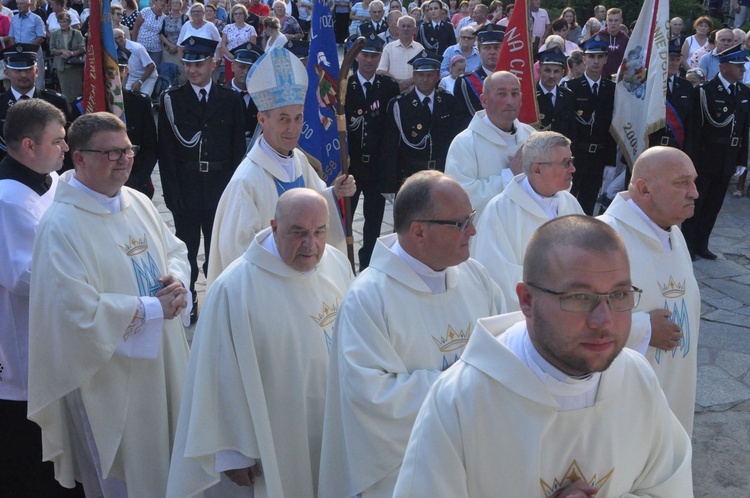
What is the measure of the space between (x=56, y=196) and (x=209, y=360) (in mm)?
1218

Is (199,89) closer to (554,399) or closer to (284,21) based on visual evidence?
(554,399)

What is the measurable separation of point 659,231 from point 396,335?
1.64 metres

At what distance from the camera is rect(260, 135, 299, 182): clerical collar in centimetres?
528

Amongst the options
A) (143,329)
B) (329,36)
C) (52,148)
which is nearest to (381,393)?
(143,329)

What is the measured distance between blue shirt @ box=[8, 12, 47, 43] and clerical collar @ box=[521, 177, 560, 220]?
11753 mm

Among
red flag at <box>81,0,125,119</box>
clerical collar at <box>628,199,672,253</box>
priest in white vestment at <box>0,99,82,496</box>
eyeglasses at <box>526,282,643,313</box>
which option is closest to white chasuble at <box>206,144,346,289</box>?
priest in white vestment at <box>0,99,82,496</box>

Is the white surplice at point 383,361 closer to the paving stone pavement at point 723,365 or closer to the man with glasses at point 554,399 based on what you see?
the man with glasses at point 554,399

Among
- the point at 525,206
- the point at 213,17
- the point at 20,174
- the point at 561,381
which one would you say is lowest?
the point at 525,206

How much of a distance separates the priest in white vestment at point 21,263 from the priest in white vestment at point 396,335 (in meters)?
1.93

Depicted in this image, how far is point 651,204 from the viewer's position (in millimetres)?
4121

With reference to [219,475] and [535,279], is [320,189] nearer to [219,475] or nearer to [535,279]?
[219,475]

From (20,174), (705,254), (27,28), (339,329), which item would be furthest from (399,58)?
(339,329)

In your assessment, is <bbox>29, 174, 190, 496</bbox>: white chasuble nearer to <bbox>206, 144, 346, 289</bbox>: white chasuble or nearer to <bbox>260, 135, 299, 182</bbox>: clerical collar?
<bbox>206, 144, 346, 289</bbox>: white chasuble

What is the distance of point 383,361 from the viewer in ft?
10.6
